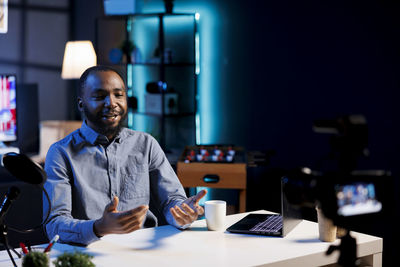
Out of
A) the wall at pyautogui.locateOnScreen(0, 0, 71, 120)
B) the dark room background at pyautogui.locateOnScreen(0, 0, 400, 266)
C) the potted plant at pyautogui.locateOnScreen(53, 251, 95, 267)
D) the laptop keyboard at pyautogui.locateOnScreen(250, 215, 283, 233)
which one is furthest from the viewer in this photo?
the wall at pyautogui.locateOnScreen(0, 0, 71, 120)

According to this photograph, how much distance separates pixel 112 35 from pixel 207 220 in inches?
167

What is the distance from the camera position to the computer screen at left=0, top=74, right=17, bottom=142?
4902mm

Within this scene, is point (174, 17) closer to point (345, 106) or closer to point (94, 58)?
point (94, 58)

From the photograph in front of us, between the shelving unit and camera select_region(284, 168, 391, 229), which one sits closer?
camera select_region(284, 168, 391, 229)

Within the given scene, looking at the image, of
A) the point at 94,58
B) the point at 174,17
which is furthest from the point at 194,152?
the point at 94,58

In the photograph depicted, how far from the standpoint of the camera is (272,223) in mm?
1942

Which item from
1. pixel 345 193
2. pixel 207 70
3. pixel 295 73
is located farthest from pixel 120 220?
pixel 207 70

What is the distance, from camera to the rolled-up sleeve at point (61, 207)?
1700 millimetres

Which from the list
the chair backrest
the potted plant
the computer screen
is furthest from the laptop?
the chair backrest

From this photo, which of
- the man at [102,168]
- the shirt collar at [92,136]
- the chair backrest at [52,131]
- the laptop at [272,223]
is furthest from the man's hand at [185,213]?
the chair backrest at [52,131]

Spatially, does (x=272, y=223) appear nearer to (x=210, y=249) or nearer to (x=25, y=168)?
(x=210, y=249)

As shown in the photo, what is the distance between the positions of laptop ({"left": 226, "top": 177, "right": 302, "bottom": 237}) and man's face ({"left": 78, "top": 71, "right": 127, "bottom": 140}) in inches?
24.2

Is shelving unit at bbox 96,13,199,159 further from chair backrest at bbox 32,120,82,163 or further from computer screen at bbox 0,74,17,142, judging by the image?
computer screen at bbox 0,74,17,142

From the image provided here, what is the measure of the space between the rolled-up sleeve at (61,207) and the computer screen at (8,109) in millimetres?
3141
